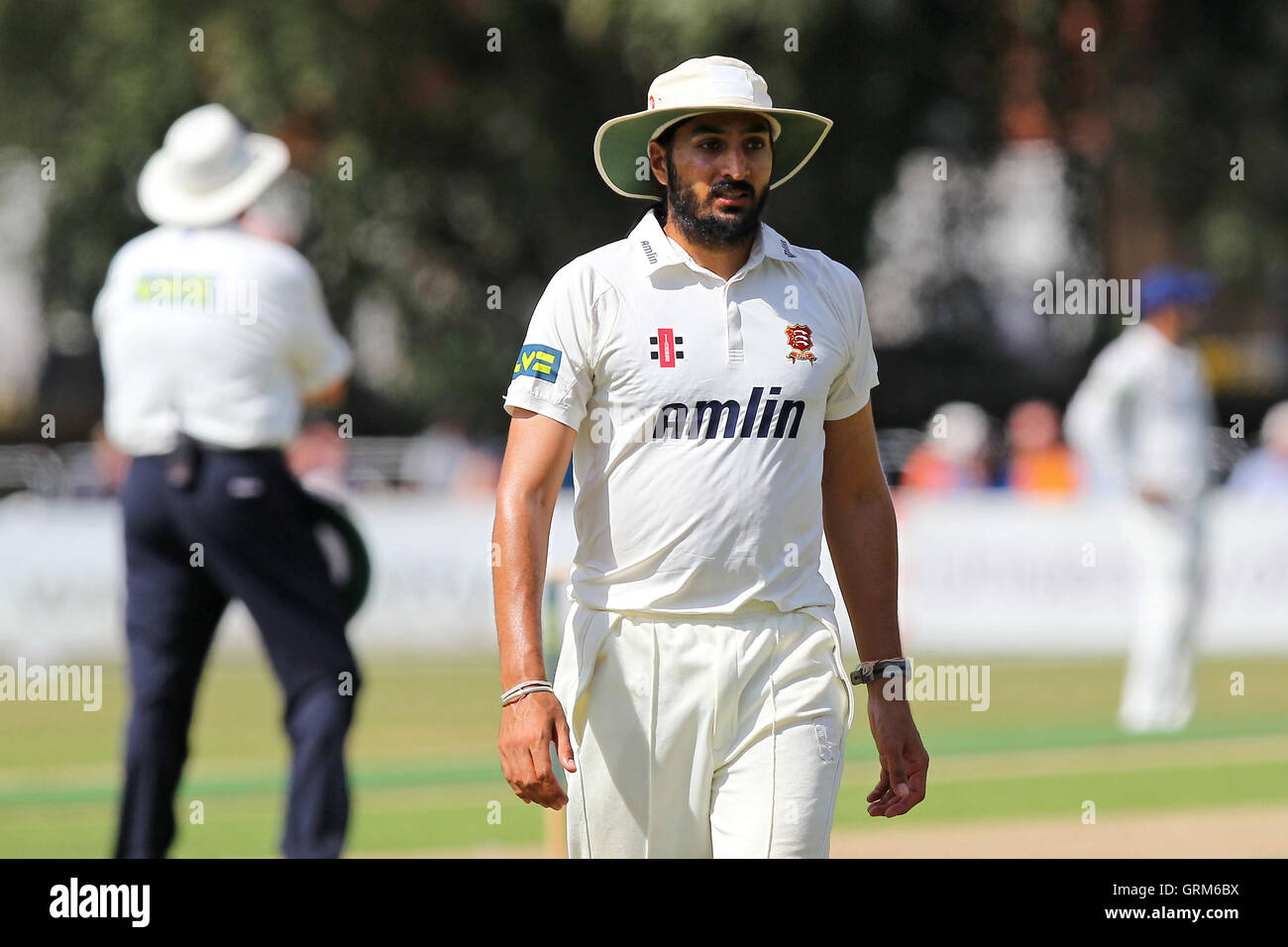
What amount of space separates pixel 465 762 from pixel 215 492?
4350 millimetres

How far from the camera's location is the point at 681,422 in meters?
4.57

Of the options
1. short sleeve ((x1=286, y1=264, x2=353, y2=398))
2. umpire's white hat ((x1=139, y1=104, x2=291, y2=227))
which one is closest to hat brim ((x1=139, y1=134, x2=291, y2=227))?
umpire's white hat ((x1=139, y1=104, x2=291, y2=227))

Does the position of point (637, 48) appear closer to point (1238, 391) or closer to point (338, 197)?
point (338, 197)

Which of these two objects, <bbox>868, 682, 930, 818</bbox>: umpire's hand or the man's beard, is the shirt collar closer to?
the man's beard

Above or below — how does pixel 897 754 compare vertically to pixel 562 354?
below

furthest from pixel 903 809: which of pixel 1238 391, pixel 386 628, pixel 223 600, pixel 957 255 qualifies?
pixel 1238 391

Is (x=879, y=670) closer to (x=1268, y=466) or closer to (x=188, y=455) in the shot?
(x=188, y=455)

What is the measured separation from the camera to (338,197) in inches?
939

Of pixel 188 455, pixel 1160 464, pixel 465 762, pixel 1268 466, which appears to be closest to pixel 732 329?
pixel 188 455

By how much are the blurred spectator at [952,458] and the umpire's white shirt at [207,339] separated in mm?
10674

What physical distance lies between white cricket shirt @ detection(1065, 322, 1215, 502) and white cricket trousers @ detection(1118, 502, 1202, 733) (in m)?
0.21

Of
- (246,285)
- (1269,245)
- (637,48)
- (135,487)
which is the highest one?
(637,48)

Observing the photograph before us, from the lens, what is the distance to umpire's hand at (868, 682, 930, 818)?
4.84m
